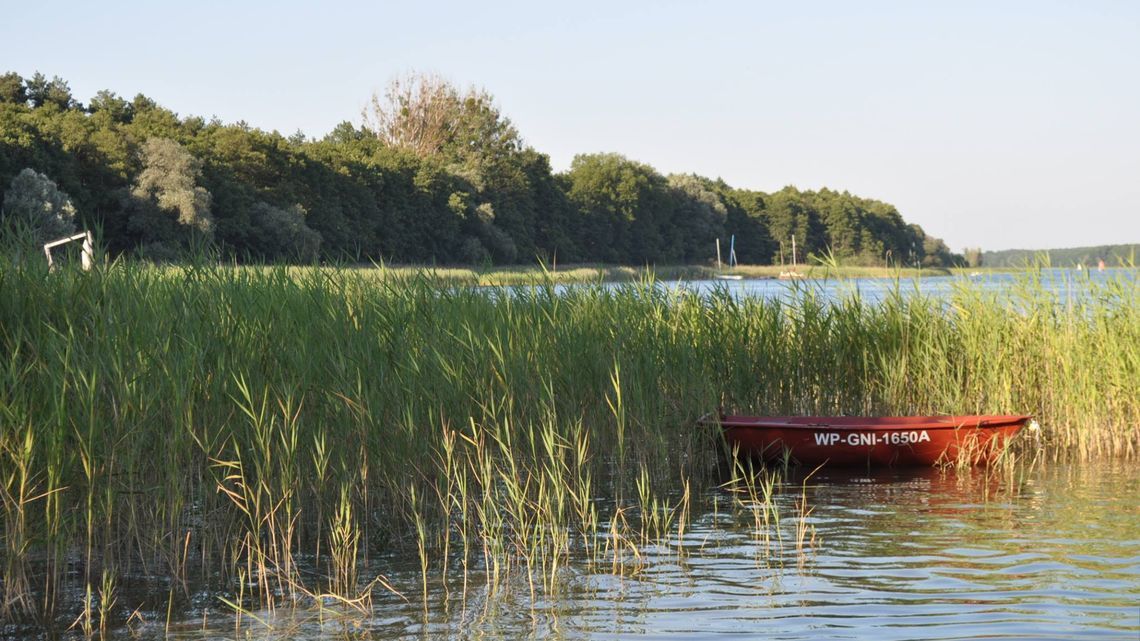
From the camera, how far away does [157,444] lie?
6734 millimetres

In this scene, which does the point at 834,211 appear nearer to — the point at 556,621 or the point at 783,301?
the point at 783,301

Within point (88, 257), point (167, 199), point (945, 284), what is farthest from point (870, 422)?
point (167, 199)

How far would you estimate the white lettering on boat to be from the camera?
35.6 ft

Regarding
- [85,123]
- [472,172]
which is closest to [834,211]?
[472,172]

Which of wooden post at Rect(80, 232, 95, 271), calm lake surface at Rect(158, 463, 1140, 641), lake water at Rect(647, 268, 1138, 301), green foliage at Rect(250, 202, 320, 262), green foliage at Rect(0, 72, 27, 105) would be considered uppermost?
green foliage at Rect(0, 72, 27, 105)

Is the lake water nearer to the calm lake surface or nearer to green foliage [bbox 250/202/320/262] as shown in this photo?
the calm lake surface

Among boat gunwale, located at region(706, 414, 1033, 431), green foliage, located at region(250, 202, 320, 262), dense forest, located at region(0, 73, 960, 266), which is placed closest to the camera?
boat gunwale, located at region(706, 414, 1033, 431)

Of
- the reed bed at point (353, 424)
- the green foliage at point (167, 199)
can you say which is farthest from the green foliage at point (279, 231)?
the reed bed at point (353, 424)

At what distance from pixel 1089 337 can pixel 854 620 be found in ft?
22.3

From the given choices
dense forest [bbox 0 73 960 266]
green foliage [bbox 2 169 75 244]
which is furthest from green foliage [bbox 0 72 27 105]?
green foliage [bbox 2 169 75 244]

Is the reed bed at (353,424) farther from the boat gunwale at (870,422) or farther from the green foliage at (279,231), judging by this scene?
the green foliage at (279,231)

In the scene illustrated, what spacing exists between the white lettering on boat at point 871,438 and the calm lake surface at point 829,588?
1.55 meters

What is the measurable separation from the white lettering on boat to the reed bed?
0.97 metres

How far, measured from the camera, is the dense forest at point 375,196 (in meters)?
40.8
